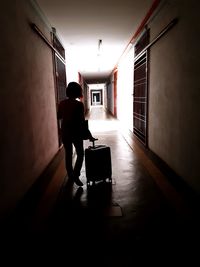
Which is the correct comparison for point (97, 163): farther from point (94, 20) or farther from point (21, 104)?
point (94, 20)

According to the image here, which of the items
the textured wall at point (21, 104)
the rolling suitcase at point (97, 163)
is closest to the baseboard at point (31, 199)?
the textured wall at point (21, 104)

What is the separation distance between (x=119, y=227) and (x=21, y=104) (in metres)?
Result: 1.86

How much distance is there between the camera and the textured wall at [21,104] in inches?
85.8

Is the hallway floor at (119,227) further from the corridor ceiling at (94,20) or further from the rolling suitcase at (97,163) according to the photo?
the corridor ceiling at (94,20)

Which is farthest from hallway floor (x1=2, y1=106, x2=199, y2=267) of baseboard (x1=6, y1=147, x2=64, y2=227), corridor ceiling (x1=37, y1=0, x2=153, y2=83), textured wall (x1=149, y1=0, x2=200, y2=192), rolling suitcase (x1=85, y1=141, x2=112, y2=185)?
corridor ceiling (x1=37, y1=0, x2=153, y2=83)

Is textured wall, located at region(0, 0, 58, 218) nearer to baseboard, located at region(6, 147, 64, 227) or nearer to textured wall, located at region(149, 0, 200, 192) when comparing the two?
baseboard, located at region(6, 147, 64, 227)

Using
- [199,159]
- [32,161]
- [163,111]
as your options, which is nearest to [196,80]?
[199,159]

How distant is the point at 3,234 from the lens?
1.96m

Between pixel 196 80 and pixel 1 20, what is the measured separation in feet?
7.23

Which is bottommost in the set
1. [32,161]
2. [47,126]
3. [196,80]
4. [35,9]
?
[32,161]

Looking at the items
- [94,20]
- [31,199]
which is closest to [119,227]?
[31,199]

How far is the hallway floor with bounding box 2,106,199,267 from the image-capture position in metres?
1.71

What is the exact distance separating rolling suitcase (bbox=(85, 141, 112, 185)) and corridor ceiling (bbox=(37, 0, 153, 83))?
7.98 ft

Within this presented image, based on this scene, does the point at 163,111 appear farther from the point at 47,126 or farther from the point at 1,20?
the point at 1,20
